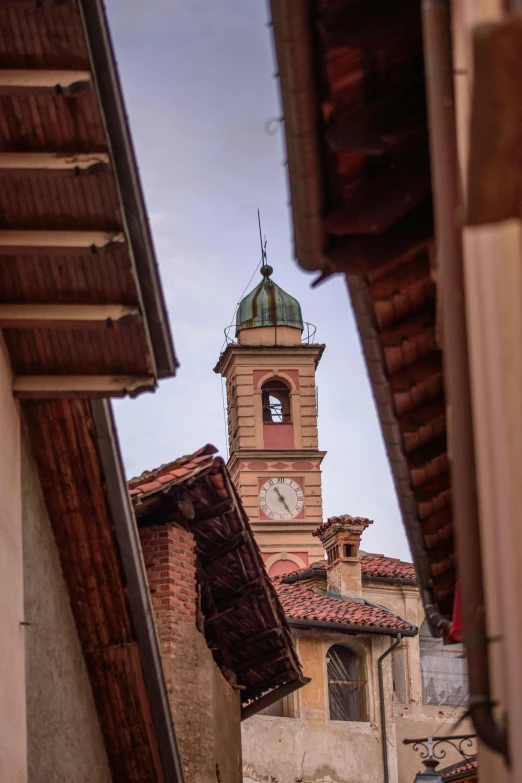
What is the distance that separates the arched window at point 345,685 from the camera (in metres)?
30.9

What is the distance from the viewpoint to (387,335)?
7.86 m

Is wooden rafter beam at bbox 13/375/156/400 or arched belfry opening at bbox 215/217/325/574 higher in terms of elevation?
arched belfry opening at bbox 215/217/325/574

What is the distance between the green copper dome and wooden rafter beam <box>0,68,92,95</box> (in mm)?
45425

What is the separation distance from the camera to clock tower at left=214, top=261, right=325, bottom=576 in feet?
162

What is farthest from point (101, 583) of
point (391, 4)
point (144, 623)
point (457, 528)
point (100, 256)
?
point (457, 528)

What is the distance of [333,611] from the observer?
3083 cm

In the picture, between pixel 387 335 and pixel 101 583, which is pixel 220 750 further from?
pixel 387 335

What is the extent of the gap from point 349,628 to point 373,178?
24462 mm

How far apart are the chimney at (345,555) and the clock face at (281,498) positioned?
1414 centimetres

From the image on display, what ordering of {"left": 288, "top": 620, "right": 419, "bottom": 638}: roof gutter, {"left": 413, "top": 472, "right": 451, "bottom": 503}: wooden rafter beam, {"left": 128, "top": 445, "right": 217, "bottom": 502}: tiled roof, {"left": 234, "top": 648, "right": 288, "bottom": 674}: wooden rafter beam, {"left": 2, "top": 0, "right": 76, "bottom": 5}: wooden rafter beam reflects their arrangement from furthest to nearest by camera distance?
{"left": 288, "top": 620, "right": 419, "bottom": 638}: roof gutter
{"left": 234, "top": 648, "right": 288, "bottom": 674}: wooden rafter beam
{"left": 128, "top": 445, "right": 217, "bottom": 502}: tiled roof
{"left": 413, "top": 472, "right": 451, "bottom": 503}: wooden rafter beam
{"left": 2, "top": 0, "right": 76, "bottom": 5}: wooden rafter beam

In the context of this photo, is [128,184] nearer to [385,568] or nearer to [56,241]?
[56,241]

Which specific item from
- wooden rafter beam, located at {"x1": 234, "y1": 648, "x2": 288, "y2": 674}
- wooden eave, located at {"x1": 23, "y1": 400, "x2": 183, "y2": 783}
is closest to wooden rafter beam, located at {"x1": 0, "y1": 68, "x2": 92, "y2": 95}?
wooden eave, located at {"x1": 23, "y1": 400, "x2": 183, "y2": 783}

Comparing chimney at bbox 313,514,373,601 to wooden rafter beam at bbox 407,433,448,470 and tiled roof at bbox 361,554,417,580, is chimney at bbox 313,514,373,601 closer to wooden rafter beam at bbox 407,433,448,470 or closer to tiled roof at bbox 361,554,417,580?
tiled roof at bbox 361,554,417,580

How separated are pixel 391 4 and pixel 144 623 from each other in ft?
19.4
